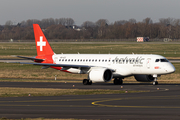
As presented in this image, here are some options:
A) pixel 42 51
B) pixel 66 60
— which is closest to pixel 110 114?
pixel 66 60

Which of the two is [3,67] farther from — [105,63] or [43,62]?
[105,63]

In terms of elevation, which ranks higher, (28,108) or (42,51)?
(42,51)

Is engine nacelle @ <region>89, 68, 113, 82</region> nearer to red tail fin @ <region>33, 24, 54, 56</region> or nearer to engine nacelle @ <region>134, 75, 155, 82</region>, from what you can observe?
engine nacelle @ <region>134, 75, 155, 82</region>

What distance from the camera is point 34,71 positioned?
2489 inches

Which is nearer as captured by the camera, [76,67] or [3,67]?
[76,67]

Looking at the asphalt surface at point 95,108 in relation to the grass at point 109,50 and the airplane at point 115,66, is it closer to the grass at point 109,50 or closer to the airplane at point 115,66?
the airplane at point 115,66

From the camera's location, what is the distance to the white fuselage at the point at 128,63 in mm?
42438

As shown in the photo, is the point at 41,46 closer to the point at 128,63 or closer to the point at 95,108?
the point at 128,63

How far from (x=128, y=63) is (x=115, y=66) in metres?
1.75

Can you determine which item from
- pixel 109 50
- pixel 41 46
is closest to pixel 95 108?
pixel 41 46

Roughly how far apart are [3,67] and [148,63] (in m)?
33.6

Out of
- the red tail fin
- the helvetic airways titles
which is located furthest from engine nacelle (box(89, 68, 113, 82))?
the red tail fin

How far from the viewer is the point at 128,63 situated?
43.7 meters

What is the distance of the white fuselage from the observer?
42.4 meters
